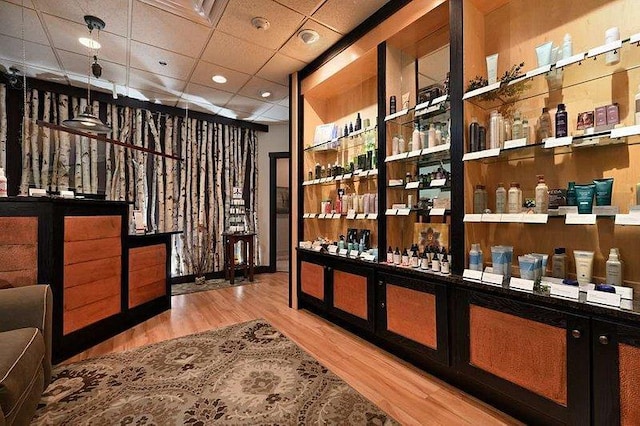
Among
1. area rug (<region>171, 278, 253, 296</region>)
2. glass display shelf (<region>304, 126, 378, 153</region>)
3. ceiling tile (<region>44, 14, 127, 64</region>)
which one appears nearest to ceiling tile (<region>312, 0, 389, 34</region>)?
glass display shelf (<region>304, 126, 378, 153</region>)

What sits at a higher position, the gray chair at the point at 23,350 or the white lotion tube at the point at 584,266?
the white lotion tube at the point at 584,266

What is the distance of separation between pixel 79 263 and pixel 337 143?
2.87m

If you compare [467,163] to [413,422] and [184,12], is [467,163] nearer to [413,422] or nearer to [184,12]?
[413,422]

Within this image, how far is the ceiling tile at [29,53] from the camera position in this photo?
3.20 m

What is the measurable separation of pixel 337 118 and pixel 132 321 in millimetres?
3438

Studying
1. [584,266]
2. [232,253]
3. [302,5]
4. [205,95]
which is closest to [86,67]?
[205,95]

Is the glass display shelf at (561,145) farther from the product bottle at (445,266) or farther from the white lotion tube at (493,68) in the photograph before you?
the product bottle at (445,266)

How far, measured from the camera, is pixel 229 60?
11.6 ft

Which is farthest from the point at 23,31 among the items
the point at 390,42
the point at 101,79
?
the point at 390,42

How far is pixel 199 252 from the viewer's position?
17.7 feet

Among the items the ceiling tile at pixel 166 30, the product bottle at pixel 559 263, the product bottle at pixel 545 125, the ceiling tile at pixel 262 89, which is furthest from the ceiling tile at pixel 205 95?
the product bottle at pixel 559 263

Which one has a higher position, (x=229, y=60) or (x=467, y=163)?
(x=229, y=60)

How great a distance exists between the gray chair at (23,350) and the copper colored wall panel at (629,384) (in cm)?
272

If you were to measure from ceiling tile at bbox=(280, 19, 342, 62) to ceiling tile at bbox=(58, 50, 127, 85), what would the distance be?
223 centimetres
